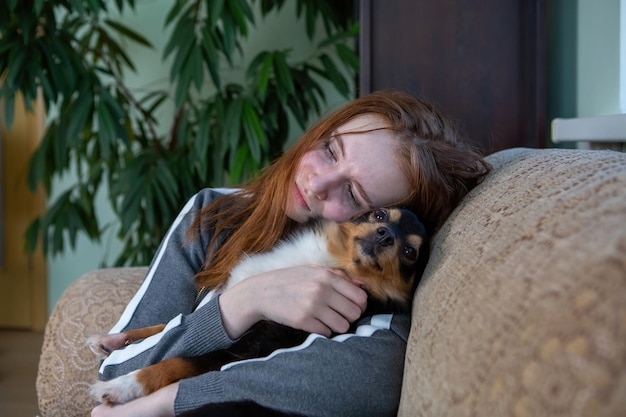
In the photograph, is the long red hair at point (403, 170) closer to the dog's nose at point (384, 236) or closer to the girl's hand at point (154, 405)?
the dog's nose at point (384, 236)

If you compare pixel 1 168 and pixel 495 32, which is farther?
pixel 1 168

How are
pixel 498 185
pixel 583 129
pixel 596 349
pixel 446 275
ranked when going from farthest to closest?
pixel 583 129 < pixel 498 185 < pixel 446 275 < pixel 596 349

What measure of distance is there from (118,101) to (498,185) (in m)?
2.46

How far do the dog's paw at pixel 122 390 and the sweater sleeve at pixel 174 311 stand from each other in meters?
0.08

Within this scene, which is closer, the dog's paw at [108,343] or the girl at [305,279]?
the girl at [305,279]

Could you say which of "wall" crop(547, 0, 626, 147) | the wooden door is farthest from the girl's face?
the wooden door

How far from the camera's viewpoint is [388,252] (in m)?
1.39

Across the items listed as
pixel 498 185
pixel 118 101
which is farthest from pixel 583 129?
pixel 118 101

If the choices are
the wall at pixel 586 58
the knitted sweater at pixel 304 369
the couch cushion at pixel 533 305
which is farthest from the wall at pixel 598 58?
the knitted sweater at pixel 304 369

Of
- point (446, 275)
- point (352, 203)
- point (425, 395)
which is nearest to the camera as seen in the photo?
point (425, 395)

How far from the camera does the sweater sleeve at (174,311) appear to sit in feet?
4.24

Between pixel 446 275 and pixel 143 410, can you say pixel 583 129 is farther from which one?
pixel 143 410

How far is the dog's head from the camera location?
138 centimetres

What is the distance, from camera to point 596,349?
592 millimetres
